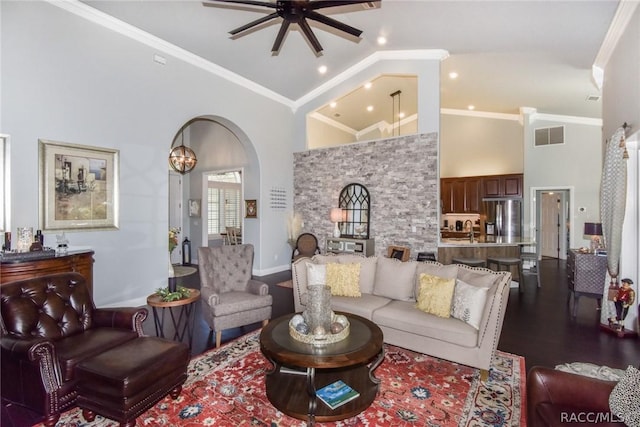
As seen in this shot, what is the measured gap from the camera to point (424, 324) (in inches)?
119

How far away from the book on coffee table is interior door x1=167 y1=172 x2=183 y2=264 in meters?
7.25

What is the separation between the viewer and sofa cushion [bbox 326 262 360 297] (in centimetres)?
379

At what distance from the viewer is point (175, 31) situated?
16.1 ft

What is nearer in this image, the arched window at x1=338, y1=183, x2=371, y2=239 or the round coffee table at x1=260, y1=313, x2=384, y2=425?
the round coffee table at x1=260, y1=313, x2=384, y2=425

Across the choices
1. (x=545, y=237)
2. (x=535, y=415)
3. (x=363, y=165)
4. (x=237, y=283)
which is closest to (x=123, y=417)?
(x=237, y=283)

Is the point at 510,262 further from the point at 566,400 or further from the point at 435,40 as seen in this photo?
the point at 566,400

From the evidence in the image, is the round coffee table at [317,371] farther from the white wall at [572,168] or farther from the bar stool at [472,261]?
the white wall at [572,168]

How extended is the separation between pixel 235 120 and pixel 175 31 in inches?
75.3

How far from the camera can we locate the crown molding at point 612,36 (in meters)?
3.59

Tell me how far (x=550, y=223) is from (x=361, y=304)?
9.07 metres

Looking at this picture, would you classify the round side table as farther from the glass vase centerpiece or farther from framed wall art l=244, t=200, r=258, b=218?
framed wall art l=244, t=200, r=258, b=218

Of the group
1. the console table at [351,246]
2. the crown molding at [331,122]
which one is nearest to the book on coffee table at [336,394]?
the console table at [351,246]

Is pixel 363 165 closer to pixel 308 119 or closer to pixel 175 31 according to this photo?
pixel 308 119

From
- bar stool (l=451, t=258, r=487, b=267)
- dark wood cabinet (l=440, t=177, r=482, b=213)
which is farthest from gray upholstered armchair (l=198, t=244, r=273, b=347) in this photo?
dark wood cabinet (l=440, t=177, r=482, b=213)
